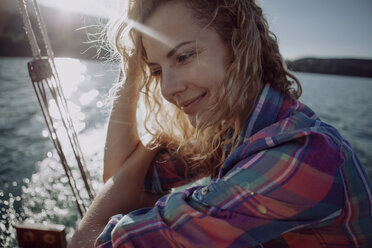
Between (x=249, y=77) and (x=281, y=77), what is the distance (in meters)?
0.22

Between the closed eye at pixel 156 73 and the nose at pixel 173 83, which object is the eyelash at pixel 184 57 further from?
the closed eye at pixel 156 73

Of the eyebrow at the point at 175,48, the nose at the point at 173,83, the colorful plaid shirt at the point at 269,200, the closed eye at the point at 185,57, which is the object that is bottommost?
the colorful plaid shirt at the point at 269,200

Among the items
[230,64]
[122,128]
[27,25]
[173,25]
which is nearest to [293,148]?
[230,64]

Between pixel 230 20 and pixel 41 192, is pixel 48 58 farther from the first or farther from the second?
pixel 41 192

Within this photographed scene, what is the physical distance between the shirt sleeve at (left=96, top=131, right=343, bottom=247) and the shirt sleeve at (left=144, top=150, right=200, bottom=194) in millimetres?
695

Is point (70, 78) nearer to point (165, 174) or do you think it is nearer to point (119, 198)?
point (165, 174)

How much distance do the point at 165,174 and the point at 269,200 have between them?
923 mm

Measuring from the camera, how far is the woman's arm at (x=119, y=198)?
1.20 m

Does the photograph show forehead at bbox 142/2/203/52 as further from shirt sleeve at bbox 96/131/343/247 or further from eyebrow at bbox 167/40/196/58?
shirt sleeve at bbox 96/131/343/247

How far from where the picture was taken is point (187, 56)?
1212 mm

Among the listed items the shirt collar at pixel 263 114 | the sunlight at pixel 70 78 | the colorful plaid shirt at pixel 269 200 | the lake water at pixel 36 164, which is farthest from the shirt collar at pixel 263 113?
the sunlight at pixel 70 78

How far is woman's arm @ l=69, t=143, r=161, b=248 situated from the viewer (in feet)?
3.93

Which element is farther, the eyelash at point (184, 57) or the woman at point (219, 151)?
the eyelash at point (184, 57)

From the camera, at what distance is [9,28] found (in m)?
47.3
